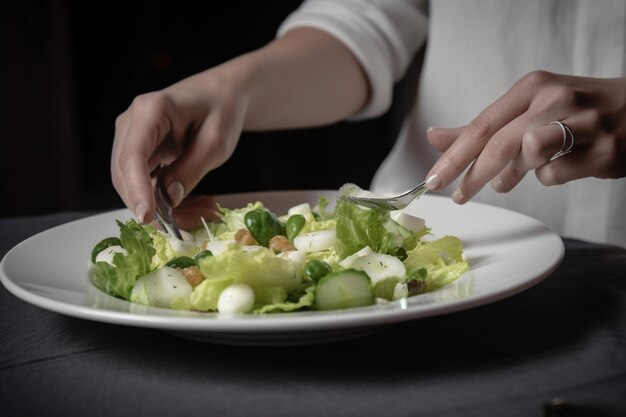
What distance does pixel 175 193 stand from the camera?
4.50 feet

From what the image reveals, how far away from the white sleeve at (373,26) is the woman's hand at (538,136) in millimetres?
915

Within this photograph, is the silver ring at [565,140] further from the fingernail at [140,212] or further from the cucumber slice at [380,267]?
the fingernail at [140,212]

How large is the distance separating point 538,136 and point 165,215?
631mm

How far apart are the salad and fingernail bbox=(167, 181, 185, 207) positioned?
63 millimetres

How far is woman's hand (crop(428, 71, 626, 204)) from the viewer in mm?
1125

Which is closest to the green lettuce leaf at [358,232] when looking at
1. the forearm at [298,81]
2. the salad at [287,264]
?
the salad at [287,264]

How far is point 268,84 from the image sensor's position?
6.17ft

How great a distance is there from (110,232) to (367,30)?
3.50 feet

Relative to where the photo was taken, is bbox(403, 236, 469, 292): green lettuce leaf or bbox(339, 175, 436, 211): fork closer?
bbox(403, 236, 469, 292): green lettuce leaf

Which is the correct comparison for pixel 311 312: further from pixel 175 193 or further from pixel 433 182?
pixel 175 193

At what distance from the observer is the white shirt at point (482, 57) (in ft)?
6.28

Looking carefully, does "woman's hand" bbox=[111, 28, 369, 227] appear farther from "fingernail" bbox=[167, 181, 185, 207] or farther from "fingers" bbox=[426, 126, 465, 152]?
"fingers" bbox=[426, 126, 465, 152]

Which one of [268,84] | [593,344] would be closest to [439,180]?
[593,344]

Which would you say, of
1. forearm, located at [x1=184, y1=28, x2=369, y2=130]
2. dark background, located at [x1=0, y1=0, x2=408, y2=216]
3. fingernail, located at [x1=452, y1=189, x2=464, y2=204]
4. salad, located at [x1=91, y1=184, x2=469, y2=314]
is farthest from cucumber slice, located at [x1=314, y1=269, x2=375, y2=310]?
dark background, located at [x1=0, y1=0, x2=408, y2=216]
